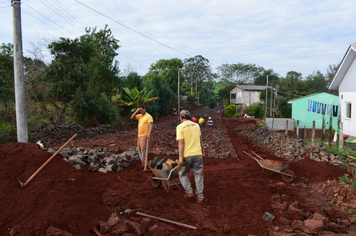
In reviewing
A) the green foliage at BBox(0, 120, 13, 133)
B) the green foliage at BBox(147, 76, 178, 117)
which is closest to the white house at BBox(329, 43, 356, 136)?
the green foliage at BBox(0, 120, 13, 133)

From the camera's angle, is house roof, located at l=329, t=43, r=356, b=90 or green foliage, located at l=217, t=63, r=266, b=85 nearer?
house roof, located at l=329, t=43, r=356, b=90

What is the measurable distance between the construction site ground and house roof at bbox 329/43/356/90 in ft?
33.4

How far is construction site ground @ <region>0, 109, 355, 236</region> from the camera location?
4.51 m

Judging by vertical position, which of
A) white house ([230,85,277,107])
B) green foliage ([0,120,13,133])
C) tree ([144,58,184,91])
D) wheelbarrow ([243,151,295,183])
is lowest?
wheelbarrow ([243,151,295,183])

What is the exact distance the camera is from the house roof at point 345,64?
15.4m

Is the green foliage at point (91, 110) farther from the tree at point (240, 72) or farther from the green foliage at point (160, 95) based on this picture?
the tree at point (240, 72)

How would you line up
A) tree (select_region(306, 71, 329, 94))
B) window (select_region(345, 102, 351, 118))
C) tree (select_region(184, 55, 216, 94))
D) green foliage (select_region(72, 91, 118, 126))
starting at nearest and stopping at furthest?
window (select_region(345, 102, 351, 118)) → green foliage (select_region(72, 91, 118, 126)) → tree (select_region(306, 71, 329, 94)) → tree (select_region(184, 55, 216, 94))

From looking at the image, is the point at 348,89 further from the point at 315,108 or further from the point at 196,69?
the point at 196,69

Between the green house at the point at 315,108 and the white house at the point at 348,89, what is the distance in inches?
329

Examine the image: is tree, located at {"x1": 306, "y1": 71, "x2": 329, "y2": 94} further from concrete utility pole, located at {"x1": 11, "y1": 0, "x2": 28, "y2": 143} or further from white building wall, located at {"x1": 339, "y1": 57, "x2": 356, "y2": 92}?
concrete utility pole, located at {"x1": 11, "y1": 0, "x2": 28, "y2": 143}

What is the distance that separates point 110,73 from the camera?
25.0 metres

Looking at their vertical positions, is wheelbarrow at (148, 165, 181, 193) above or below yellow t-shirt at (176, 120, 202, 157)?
below

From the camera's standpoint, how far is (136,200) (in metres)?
5.65

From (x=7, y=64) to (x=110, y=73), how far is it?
8885 millimetres
